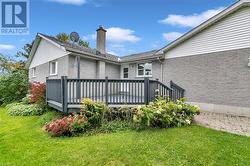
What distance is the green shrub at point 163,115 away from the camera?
698cm

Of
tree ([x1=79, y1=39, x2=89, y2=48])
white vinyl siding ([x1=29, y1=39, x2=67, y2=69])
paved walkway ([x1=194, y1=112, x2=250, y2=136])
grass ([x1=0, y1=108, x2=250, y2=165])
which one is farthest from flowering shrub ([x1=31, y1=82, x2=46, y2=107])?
tree ([x1=79, y1=39, x2=89, y2=48])

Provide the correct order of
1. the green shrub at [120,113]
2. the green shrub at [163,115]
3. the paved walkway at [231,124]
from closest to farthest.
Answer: the paved walkway at [231,124]
the green shrub at [163,115]
the green shrub at [120,113]

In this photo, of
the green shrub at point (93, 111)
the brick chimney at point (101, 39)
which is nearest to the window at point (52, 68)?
the brick chimney at point (101, 39)

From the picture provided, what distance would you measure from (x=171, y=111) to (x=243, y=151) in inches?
110

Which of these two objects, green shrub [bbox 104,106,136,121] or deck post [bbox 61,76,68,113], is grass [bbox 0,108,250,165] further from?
deck post [bbox 61,76,68,113]

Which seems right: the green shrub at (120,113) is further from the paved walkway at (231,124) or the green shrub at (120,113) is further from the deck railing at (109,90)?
the paved walkway at (231,124)

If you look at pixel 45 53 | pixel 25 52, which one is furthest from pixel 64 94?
pixel 25 52

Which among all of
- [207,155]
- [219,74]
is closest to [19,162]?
[207,155]

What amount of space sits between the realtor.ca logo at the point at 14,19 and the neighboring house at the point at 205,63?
1.86 m

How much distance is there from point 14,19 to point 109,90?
1022 centimetres

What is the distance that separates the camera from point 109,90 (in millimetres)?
8234

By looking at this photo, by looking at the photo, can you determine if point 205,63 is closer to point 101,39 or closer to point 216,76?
point 216,76

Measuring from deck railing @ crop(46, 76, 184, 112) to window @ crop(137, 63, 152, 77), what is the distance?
6.10 m

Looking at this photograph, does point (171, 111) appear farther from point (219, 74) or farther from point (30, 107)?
point (30, 107)
